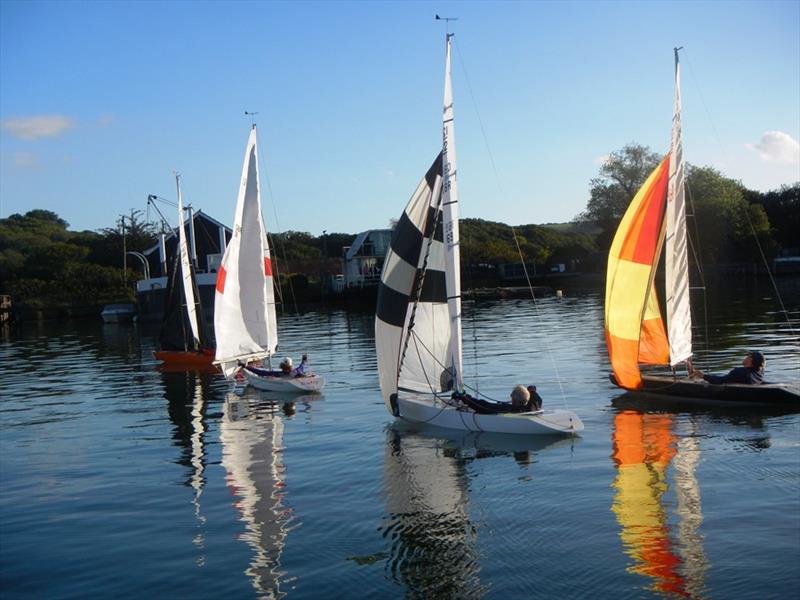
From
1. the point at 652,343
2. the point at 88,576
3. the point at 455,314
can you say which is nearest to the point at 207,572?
the point at 88,576

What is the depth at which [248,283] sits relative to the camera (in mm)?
35438

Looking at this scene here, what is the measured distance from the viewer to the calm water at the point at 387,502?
12461mm

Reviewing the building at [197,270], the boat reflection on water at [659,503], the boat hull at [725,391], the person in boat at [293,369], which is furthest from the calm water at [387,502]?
the building at [197,270]

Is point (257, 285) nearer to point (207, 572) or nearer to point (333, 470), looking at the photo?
point (333, 470)

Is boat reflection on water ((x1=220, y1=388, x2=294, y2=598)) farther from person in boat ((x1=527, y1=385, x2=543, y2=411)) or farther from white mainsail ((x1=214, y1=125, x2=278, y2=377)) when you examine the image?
person in boat ((x1=527, y1=385, x2=543, y2=411))

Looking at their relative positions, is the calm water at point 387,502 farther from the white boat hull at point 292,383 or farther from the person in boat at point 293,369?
the person in boat at point 293,369

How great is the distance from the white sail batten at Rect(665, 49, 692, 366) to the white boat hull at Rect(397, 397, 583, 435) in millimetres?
6538

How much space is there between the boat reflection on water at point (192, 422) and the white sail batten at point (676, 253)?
14.9 metres

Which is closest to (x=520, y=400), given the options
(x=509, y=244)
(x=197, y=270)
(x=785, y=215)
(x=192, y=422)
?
(x=192, y=422)

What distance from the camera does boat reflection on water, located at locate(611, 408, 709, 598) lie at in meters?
12.1

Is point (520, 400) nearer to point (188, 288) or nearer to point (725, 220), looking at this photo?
point (188, 288)

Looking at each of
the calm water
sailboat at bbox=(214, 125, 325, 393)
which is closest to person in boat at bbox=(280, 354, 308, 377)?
the calm water

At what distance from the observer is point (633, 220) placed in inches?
1030

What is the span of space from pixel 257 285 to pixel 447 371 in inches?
592
